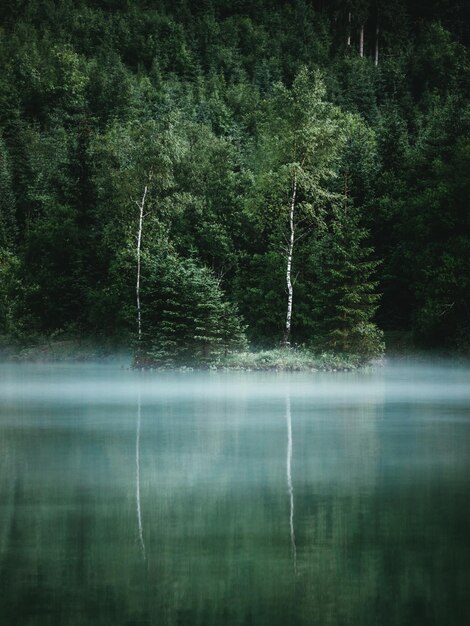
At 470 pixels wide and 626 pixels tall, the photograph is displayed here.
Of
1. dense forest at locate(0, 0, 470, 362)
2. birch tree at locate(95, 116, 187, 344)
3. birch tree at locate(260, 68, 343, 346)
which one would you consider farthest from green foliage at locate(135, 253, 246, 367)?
birch tree at locate(260, 68, 343, 346)

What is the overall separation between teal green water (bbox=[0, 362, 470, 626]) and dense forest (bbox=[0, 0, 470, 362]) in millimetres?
26843

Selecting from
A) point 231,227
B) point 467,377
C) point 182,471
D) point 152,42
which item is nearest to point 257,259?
point 231,227

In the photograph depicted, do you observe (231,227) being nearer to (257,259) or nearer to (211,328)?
(257,259)

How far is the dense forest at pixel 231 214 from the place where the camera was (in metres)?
53.8

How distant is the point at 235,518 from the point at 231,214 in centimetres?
5957

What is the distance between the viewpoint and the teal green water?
8.58 metres

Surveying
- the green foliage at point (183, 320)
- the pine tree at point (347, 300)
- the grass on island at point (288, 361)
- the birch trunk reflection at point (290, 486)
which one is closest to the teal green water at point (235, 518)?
the birch trunk reflection at point (290, 486)

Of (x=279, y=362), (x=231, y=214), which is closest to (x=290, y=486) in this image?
(x=279, y=362)

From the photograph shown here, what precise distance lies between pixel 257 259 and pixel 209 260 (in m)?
7.19

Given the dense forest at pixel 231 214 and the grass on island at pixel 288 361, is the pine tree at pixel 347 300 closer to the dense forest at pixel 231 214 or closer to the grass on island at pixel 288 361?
the dense forest at pixel 231 214

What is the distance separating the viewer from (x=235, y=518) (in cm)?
1215

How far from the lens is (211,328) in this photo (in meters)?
50.5

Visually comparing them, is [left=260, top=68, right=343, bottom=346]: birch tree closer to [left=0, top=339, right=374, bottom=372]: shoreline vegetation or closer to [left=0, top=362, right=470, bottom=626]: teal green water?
[left=0, top=339, right=374, bottom=372]: shoreline vegetation

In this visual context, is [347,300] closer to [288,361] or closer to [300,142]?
[288,361]
